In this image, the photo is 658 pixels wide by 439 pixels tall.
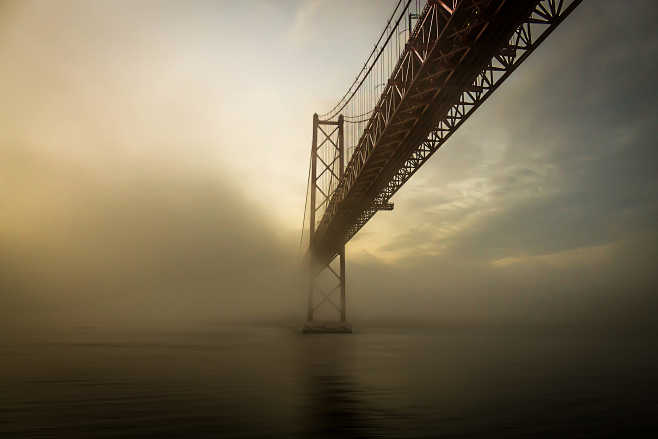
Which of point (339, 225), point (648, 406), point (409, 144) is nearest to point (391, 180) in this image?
point (409, 144)

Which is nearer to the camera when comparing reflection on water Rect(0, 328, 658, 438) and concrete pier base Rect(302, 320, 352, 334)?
reflection on water Rect(0, 328, 658, 438)

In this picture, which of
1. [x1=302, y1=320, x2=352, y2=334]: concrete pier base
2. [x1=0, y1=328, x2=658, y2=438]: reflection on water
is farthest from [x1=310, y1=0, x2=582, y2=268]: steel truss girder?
[x1=302, y1=320, x2=352, y2=334]: concrete pier base

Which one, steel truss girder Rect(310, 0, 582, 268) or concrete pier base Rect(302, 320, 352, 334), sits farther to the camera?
concrete pier base Rect(302, 320, 352, 334)

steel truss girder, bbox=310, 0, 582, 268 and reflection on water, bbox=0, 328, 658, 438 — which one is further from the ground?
steel truss girder, bbox=310, 0, 582, 268

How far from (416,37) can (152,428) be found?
467 inches

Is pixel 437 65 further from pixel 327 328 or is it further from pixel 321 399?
pixel 327 328

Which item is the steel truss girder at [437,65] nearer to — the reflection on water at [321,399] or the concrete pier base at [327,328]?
the reflection on water at [321,399]

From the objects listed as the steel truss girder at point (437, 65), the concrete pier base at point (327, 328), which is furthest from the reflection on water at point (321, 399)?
the concrete pier base at point (327, 328)

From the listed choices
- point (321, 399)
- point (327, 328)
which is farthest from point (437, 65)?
point (327, 328)

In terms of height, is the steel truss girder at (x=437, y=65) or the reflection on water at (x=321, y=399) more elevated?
the steel truss girder at (x=437, y=65)

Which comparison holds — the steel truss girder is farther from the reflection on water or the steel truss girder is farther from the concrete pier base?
the concrete pier base

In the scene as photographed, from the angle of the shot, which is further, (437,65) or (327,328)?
(327,328)

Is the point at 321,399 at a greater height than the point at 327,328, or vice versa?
the point at 327,328

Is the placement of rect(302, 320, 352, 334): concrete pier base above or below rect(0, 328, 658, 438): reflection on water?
above
